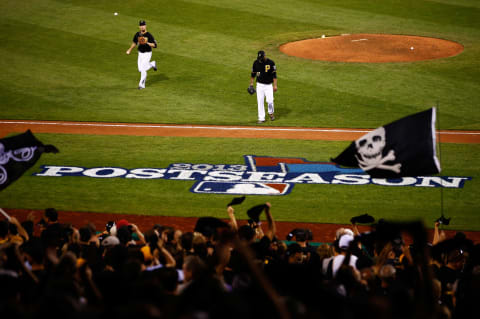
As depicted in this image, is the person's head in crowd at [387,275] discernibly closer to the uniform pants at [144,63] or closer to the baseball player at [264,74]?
the baseball player at [264,74]

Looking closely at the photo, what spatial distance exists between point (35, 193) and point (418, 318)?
10.3m

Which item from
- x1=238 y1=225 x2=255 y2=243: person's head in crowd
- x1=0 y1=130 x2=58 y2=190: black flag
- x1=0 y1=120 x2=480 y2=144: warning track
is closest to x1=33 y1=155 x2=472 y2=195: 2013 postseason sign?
x1=0 y1=120 x2=480 y2=144: warning track

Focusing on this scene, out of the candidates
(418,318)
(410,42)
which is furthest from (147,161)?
(410,42)

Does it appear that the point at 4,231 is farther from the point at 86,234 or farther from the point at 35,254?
the point at 35,254

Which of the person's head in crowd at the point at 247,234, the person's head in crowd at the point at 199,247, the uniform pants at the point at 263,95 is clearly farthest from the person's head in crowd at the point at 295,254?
the uniform pants at the point at 263,95

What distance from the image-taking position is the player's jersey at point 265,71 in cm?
1645

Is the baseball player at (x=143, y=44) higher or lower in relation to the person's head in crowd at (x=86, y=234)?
higher

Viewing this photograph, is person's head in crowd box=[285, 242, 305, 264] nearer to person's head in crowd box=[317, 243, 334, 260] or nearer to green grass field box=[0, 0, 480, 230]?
person's head in crowd box=[317, 243, 334, 260]

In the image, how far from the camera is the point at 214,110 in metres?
18.6

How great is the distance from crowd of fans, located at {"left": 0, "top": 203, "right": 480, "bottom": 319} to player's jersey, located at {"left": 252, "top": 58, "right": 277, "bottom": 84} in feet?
29.3

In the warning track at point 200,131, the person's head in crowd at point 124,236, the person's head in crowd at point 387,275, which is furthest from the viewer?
the warning track at point 200,131

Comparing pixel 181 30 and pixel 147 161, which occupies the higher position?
pixel 181 30

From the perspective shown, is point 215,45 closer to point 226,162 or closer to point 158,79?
point 158,79

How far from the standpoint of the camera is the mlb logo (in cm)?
1259
